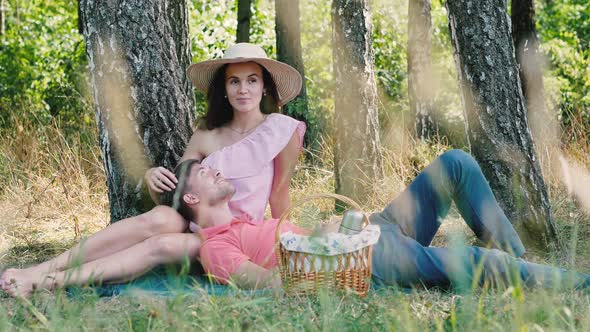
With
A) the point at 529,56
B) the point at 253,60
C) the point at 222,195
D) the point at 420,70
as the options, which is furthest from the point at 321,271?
the point at 420,70

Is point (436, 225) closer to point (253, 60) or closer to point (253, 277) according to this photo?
point (253, 277)

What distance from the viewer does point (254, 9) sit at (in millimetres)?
14016

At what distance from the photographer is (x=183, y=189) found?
4148mm

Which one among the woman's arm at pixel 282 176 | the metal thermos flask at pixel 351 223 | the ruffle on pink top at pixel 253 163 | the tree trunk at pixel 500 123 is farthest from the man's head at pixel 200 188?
the tree trunk at pixel 500 123

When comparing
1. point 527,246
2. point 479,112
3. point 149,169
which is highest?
point 479,112

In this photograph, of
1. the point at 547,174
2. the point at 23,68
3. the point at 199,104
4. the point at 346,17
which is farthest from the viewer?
the point at 199,104

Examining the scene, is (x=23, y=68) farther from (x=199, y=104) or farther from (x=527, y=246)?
(x=527, y=246)

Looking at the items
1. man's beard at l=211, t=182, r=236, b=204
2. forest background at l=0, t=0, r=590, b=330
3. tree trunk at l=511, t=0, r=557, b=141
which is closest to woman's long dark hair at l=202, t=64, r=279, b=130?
man's beard at l=211, t=182, r=236, b=204

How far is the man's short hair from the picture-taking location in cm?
412

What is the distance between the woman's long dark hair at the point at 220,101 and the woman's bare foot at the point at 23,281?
4.49 feet

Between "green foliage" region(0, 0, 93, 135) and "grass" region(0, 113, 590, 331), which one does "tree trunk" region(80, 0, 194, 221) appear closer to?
"grass" region(0, 113, 590, 331)

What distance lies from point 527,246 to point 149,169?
7.69 ft

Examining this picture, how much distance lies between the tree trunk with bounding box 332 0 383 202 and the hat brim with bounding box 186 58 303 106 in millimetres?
2017

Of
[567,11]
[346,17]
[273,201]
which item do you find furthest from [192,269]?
[567,11]
